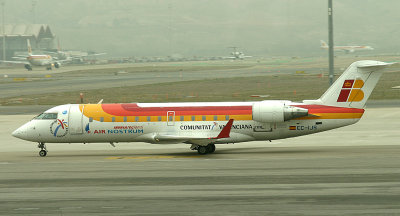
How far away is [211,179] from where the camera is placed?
75.4 ft

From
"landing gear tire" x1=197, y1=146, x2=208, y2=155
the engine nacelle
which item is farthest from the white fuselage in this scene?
"landing gear tire" x1=197, y1=146, x2=208, y2=155

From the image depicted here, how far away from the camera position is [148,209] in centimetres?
1831

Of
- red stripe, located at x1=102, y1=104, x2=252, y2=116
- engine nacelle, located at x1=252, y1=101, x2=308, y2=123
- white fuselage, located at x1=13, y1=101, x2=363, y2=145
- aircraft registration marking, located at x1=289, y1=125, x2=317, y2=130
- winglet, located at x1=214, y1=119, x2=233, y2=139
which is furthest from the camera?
red stripe, located at x1=102, y1=104, x2=252, y2=116

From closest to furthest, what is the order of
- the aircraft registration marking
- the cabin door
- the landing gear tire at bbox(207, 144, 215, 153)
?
1. the aircraft registration marking
2. the landing gear tire at bbox(207, 144, 215, 153)
3. the cabin door

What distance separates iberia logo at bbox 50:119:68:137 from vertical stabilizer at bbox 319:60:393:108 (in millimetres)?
12965

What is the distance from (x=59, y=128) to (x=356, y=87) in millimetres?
14982

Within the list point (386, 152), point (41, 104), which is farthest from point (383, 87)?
point (386, 152)

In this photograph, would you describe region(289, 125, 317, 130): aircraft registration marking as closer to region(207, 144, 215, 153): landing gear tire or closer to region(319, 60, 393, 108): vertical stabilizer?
region(319, 60, 393, 108): vertical stabilizer

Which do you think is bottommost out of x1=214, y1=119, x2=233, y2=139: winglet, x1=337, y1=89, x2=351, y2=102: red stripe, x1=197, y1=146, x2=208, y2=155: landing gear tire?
x1=197, y1=146, x2=208, y2=155: landing gear tire

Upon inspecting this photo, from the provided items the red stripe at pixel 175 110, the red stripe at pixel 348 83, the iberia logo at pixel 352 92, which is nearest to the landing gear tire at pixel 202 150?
the red stripe at pixel 175 110

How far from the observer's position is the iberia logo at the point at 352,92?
30.1 metres

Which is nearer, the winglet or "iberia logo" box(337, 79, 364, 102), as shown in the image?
the winglet

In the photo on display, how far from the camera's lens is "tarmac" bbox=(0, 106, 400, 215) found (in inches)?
727

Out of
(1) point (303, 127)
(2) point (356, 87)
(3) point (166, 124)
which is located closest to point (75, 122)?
(3) point (166, 124)
